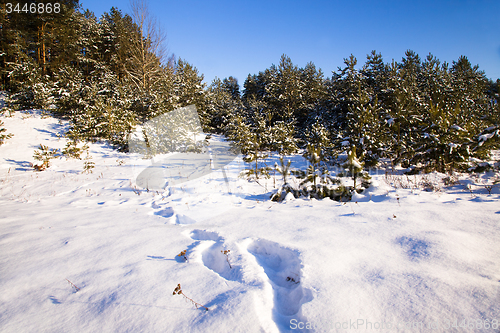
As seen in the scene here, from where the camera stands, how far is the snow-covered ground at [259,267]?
155 centimetres

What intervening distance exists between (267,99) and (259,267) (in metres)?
23.1

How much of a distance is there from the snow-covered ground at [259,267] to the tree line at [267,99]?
3.30m

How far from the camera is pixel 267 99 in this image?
23.4 meters

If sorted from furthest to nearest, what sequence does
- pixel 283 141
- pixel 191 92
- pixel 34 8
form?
pixel 191 92
pixel 34 8
pixel 283 141

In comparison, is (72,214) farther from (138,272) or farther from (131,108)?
(131,108)

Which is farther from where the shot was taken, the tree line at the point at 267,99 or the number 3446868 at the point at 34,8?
the number 3446868 at the point at 34,8

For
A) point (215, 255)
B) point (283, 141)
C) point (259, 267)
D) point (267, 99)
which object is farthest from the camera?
point (267, 99)

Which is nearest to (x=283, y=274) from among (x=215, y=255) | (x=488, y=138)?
(x=215, y=255)

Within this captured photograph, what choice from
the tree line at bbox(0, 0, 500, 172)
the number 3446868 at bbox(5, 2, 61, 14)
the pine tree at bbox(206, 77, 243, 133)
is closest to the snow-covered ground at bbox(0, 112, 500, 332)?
the tree line at bbox(0, 0, 500, 172)

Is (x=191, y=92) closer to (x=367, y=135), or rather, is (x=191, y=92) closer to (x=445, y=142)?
(x=367, y=135)

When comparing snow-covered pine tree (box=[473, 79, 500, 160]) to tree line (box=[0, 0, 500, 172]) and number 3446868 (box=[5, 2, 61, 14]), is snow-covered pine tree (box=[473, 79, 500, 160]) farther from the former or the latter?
number 3446868 (box=[5, 2, 61, 14])

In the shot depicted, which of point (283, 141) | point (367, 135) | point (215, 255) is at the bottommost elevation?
point (215, 255)

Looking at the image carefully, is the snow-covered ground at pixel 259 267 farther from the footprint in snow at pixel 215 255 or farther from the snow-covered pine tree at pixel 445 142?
the snow-covered pine tree at pixel 445 142

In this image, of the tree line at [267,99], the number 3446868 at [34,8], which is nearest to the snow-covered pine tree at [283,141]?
the tree line at [267,99]
